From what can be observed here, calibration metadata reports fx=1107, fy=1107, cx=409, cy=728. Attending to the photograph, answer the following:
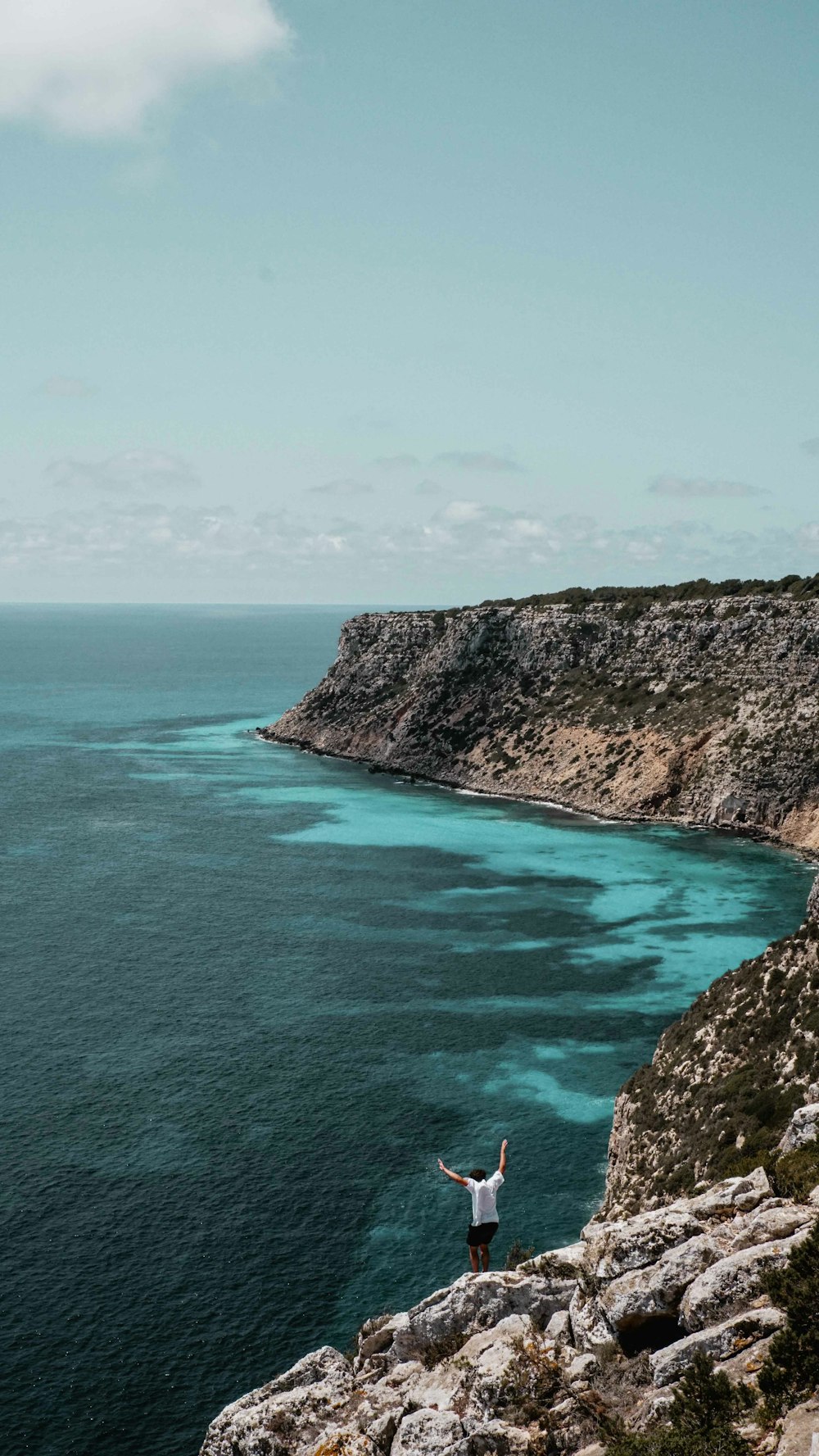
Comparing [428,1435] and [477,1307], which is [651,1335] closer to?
[428,1435]

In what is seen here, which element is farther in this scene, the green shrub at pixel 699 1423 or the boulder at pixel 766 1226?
the boulder at pixel 766 1226

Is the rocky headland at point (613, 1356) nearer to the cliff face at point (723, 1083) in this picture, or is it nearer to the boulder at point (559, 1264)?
the boulder at point (559, 1264)

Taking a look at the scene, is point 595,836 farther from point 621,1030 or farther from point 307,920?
point 621,1030

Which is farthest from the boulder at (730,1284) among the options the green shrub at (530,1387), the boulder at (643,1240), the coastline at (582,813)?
the coastline at (582,813)

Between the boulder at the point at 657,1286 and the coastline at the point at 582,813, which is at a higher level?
the boulder at the point at 657,1286

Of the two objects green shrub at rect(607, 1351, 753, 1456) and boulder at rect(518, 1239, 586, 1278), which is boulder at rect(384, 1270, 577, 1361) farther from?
green shrub at rect(607, 1351, 753, 1456)

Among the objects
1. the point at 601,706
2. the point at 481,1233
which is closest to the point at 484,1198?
the point at 481,1233

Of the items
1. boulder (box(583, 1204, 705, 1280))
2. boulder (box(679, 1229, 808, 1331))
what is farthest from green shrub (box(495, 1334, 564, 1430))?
boulder (box(679, 1229, 808, 1331))

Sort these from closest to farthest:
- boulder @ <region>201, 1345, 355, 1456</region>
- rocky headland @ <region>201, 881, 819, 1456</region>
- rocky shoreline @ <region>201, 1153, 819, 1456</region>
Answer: rocky headland @ <region>201, 881, 819, 1456</region>, rocky shoreline @ <region>201, 1153, 819, 1456</region>, boulder @ <region>201, 1345, 355, 1456</region>
